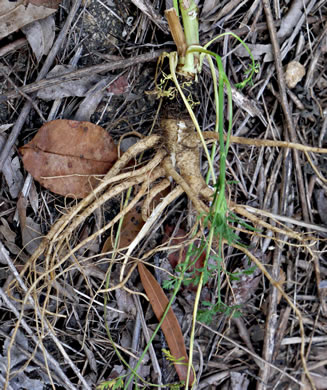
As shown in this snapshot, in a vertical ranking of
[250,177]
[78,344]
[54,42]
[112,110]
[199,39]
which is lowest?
[78,344]

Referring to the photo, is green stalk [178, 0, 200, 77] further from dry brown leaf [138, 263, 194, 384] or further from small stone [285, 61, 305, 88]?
dry brown leaf [138, 263, 194, 384]

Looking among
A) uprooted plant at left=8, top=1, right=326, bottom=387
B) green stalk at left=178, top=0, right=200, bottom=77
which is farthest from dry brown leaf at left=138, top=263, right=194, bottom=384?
green stalk at left=178, top=0, right=200, bottom=77

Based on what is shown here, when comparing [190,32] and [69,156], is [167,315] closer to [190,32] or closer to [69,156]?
[69,156]

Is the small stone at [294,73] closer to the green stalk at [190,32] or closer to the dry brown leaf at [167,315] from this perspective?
the green stalk at [190,32]

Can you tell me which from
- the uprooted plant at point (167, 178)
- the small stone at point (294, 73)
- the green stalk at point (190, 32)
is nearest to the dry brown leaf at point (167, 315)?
the uprooted plant at point (167, 178)

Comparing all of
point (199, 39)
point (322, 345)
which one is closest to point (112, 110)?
point (199, 39)

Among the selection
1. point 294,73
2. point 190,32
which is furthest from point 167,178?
point 294,73

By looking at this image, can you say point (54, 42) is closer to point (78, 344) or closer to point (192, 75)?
point (192, 75)
